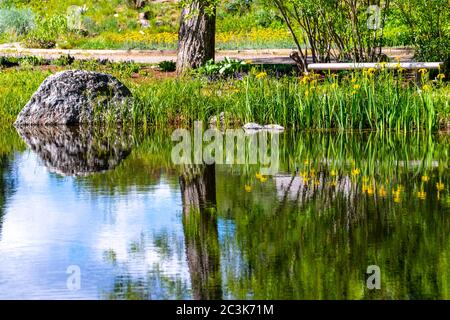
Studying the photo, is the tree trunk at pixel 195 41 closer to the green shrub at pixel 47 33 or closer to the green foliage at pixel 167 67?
the green foliage at pixel 167 67

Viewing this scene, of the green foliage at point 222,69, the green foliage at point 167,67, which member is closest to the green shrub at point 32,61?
the green foliage at point 167,67

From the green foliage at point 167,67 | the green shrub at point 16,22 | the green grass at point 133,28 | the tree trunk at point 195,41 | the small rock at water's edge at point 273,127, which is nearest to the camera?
the small rock at water's edge at point 273,127

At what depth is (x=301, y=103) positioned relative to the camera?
18.7 m

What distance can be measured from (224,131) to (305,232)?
857 cm

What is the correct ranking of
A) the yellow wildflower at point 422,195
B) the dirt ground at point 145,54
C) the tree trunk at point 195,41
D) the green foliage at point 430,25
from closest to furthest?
the yellow wildflower at point 422,195 < the green foliage at point 430,25 < the tree trunk at point 195,41 < the dirt ground at point 145,54

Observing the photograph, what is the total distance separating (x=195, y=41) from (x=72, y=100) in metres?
4.61

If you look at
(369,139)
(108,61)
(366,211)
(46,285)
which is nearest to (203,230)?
(366,211)

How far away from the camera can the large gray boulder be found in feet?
67.6

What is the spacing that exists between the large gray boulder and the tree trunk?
3834 mm

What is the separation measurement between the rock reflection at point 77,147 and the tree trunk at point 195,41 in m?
4.80

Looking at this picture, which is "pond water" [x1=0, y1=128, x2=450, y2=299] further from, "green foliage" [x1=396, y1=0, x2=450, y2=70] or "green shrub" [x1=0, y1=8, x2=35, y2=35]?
"green shrub" [x1=0, y1=8, x2=35, y2=35]

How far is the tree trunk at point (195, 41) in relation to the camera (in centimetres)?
2442
